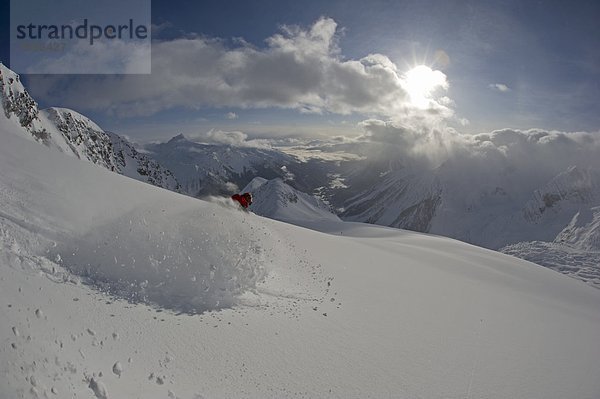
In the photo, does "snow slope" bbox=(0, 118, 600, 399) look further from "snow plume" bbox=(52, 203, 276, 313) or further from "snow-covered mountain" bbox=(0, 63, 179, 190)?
"snow-covered mountain" bbox=(0, 63, 179, 190)

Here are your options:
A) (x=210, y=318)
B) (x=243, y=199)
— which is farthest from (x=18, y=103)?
(x=210, y=318)

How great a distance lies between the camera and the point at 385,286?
45.1 feet

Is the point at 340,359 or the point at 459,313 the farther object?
the point at 459,313

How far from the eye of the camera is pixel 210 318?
8.24 m

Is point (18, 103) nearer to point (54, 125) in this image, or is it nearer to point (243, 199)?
point (54, 125)

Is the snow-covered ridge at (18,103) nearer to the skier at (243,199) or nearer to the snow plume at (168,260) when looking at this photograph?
the skier at (243,199)

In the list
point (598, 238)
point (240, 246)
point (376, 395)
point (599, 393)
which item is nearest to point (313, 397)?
point (376, 395)

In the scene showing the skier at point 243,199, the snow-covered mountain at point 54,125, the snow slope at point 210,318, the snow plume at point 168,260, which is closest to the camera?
the snow slope at point 210,318

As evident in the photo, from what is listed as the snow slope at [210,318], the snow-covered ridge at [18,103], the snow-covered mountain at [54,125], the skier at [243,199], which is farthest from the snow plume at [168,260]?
the snow-covered ridge at [18,103]

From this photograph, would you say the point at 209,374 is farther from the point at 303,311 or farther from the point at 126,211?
the point at 126,211

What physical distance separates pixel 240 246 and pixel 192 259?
214 centimetres

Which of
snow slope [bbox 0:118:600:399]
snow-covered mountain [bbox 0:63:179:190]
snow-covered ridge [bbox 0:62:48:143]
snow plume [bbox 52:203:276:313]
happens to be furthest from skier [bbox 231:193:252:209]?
snow-covered ridge [bbox 0:62:48:143]

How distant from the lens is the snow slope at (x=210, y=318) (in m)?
6.02

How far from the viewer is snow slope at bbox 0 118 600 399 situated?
19.8ft
